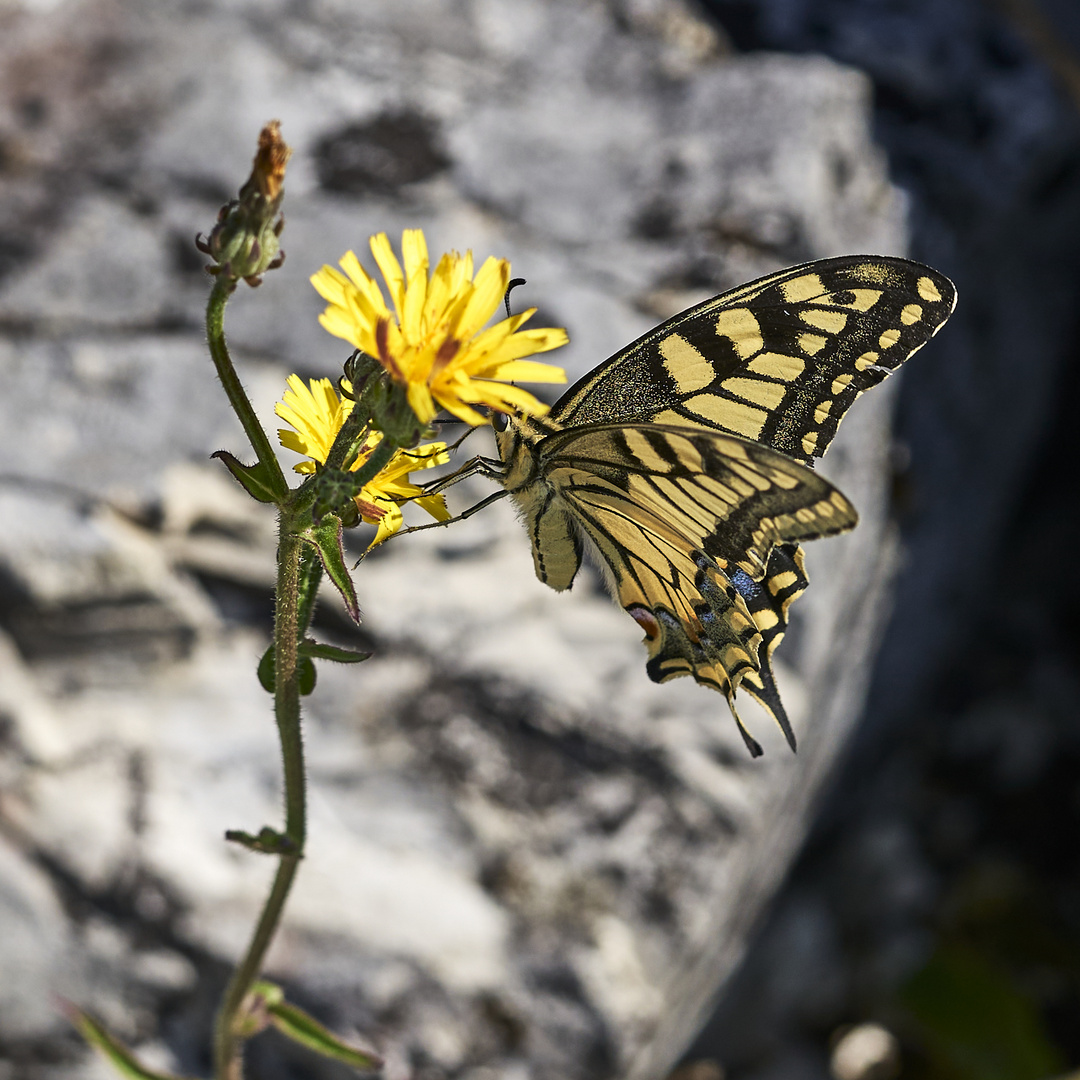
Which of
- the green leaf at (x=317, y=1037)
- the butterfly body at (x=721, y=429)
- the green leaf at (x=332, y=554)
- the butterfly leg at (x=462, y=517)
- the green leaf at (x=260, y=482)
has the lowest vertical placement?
the green leaf at (x=317, y=1037)

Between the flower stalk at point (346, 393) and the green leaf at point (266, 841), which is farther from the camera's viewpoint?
the green leaf at point (266, 841)

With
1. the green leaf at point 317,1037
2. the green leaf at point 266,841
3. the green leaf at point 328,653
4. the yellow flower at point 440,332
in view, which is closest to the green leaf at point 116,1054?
the green leaf at point 317,1037

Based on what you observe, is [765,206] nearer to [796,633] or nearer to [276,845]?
[796,633]

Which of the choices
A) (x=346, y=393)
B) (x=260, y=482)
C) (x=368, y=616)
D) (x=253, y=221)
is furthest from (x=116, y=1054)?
(x=253, y=221)

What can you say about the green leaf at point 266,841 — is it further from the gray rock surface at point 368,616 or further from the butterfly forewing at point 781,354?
the gray rock surface at point 368,616

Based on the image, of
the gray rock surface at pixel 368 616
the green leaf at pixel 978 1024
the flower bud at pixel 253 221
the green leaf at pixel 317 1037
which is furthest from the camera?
the green leaf at pixel 978 1024

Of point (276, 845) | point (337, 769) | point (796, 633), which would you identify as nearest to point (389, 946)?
point (337, 769)

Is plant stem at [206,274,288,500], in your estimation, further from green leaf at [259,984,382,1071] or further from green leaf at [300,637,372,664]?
green leaf at [259,984,382,1071]
